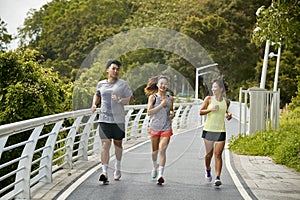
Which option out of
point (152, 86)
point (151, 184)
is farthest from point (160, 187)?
point (152, 86)

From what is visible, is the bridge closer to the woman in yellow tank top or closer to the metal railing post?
the metal railing post

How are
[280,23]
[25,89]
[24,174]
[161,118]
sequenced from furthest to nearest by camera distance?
[25,89]
[280,23]
[161,118]
[24,174]

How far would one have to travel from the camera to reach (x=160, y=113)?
909 cm

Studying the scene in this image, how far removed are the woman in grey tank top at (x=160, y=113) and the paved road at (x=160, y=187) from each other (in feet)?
1.29

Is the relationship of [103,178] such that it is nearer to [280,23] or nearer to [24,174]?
[24,174]

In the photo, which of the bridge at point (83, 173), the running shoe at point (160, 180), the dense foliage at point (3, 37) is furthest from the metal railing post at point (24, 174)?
the dense foliage at point (3, 37)

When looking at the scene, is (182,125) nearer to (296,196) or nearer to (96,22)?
(296,196)

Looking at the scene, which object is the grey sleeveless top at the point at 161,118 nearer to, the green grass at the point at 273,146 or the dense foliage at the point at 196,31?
the green grass at the point at 273,146

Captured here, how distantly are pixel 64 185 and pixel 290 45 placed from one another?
6516 mm

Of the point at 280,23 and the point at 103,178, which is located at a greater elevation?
the point at 280,23

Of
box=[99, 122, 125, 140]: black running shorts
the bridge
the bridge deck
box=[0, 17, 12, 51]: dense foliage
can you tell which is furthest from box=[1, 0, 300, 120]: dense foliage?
box=[99, 122, 125, 140]: black running shorts

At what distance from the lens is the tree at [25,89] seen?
52.5ft

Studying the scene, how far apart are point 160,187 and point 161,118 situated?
1088 mm

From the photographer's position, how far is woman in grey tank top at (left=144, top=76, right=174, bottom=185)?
9.09m
